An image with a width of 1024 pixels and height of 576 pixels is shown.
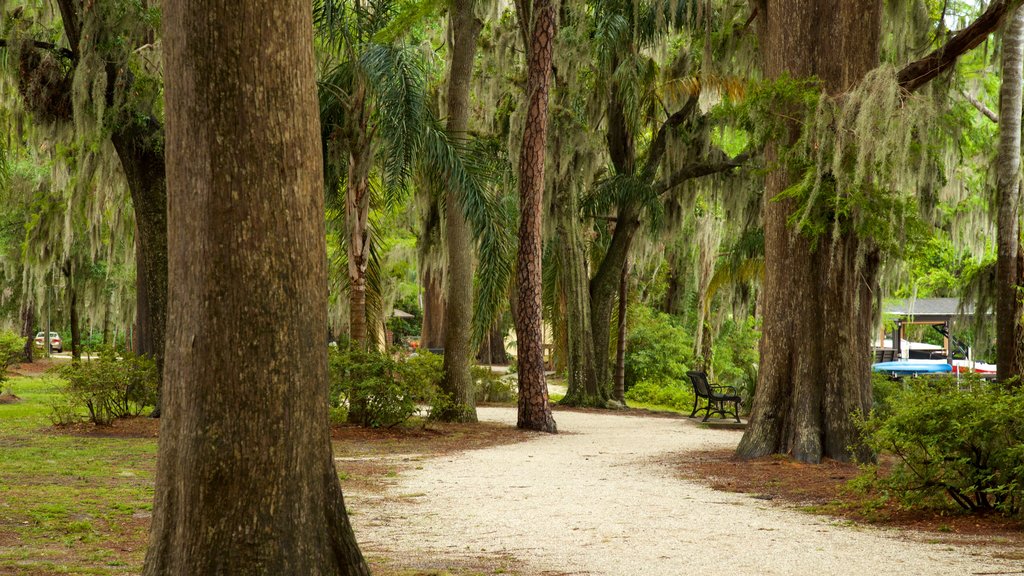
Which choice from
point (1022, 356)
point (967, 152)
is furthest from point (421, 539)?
point (967, 152)

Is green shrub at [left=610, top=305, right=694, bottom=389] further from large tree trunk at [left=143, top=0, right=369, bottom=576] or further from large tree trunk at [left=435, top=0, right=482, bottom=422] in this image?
large tree trunk at [left=143, top=0, right=369, bottom=576]

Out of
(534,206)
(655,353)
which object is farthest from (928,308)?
(534,206)

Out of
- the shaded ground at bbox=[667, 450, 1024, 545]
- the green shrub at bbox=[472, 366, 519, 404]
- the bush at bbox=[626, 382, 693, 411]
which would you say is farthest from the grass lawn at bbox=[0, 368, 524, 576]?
the bush at bbox=[626, 382, 693, 411]

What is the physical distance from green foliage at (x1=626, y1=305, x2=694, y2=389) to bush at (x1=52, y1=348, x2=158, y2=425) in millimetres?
14247

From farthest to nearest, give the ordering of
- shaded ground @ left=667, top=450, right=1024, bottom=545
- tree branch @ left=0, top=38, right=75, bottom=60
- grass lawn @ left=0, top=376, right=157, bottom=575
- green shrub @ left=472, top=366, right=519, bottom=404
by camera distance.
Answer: green shrub @ left=472, top=366, right=519, bottom=404 < tree branch @ left=0, top=38, right=75, bottom=60 < shaded ground @ left=667, top=450, right=1024, bottom=545 < grass lawn @ left=0, top=376, right=157, bottom=575

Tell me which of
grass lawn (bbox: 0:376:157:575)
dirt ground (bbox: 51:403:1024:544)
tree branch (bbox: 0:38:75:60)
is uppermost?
tree branch (bbox: 0:38:75:60)

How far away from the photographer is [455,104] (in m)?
15.4

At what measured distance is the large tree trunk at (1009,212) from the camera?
11914mm

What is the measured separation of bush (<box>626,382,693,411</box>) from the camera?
23.2 m

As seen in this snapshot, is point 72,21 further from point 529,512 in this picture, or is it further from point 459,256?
point 529,512

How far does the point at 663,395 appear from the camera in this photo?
→ 23703mm

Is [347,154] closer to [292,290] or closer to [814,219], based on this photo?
[814,219]

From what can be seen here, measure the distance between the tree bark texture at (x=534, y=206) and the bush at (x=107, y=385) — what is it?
5.36 m

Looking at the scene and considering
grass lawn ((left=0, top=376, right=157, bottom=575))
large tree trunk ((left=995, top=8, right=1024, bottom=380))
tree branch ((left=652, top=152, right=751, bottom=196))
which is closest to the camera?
grass lawn ((left=0, top=376, right=157, bottom=575))
